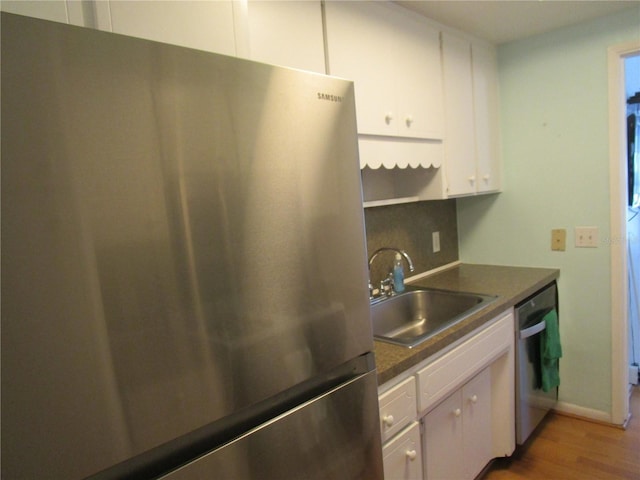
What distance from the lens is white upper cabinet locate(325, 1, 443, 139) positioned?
143cm

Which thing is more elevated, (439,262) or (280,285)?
(280,285)

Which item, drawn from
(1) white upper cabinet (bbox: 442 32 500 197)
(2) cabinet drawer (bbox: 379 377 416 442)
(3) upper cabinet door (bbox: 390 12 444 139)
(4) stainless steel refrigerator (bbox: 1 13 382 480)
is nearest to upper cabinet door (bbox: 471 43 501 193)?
(1) white upper cabinet (bbox: 442 32 500 197)

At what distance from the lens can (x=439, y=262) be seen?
251 cm

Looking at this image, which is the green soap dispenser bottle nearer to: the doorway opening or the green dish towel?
the green dish towel

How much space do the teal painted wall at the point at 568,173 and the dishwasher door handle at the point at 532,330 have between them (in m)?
0.38

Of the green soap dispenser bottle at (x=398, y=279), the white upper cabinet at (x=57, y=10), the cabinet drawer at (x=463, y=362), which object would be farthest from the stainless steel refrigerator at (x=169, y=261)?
the green soap dispenser bottle at (x=398, y=279)

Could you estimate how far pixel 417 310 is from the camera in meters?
2.04

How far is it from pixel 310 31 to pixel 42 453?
4.21 feet

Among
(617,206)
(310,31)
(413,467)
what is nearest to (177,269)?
(310,31)

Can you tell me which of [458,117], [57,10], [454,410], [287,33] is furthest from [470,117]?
[57,10]

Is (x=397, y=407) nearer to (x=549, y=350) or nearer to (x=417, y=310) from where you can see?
(x=417, y=310)

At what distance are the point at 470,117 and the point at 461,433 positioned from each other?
1.56 meters

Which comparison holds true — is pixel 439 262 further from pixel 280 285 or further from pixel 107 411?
pixel 107 411

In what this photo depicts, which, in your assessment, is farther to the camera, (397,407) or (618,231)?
(618,231)
